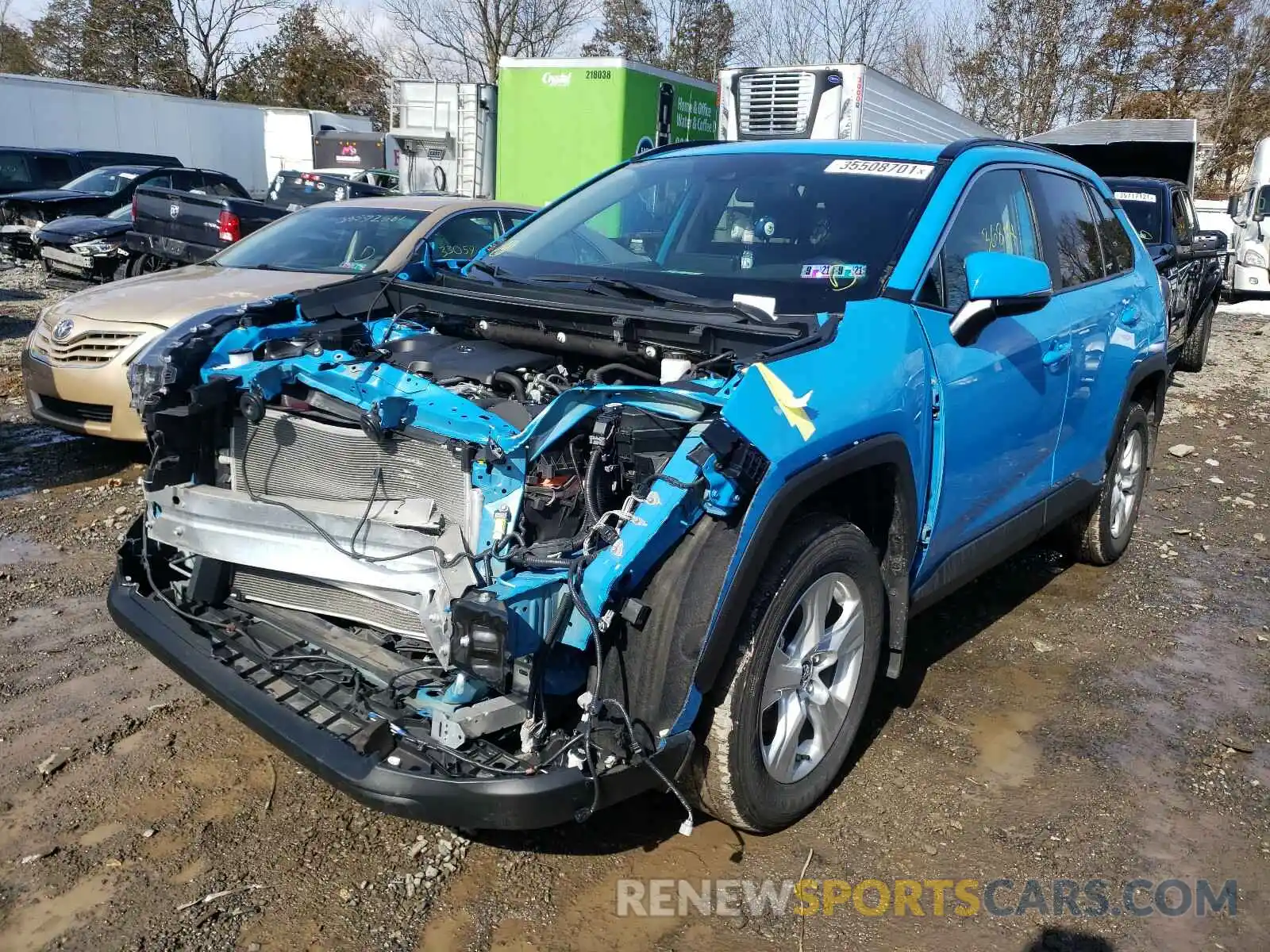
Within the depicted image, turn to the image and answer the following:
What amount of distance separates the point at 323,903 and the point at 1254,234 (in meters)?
19.1

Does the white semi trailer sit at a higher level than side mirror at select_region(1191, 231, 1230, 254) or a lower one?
higher

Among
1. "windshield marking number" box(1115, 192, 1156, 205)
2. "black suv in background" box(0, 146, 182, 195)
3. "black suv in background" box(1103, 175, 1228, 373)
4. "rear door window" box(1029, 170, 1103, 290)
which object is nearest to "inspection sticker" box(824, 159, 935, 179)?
"rear door window" box(1029, 170, 1103, 290)

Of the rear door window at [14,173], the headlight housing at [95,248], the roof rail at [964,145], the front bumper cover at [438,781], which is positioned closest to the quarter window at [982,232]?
the roof rail at [964,145]

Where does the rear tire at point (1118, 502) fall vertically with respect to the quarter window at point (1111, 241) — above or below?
below

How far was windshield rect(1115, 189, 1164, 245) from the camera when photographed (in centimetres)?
961

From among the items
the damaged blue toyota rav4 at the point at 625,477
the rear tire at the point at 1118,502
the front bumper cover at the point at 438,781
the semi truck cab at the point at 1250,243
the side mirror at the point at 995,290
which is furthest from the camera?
the semi truck cab at the point at 1250,243

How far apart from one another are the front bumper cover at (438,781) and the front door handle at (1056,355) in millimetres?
2230

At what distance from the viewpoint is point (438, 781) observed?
2199 mm

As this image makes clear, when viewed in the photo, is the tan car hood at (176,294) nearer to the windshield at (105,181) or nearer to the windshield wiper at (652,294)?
the windshield wiper at (652,294)

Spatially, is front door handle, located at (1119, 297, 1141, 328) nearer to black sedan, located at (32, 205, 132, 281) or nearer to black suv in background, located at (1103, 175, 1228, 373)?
black suv in background, located at (1103, 175, 1228, 373)

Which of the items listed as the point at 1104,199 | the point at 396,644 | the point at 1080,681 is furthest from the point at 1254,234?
the point at 396,644

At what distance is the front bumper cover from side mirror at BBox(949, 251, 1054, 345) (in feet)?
5.53

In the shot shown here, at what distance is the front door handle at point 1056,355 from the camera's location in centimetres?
375

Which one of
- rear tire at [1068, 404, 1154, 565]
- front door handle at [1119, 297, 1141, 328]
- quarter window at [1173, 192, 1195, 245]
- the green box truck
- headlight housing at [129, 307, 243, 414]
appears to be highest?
the green box truck
